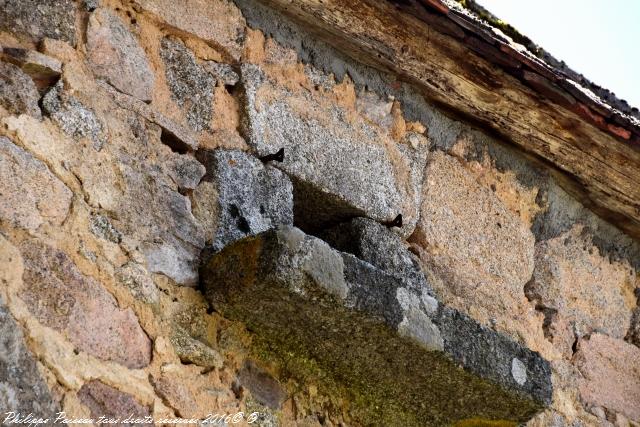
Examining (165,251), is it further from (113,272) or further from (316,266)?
(316,266)

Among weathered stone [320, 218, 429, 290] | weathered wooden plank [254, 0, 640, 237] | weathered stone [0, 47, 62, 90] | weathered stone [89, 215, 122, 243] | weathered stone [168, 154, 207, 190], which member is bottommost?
weathered stone [89, 215, 122, 243]

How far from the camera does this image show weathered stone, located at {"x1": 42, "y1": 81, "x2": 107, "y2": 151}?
2.68 metres

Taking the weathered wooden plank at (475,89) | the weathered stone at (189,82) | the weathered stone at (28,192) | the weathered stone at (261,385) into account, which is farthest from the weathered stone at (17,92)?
the weathered wooden plank at (475,89)

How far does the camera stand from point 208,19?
319cm

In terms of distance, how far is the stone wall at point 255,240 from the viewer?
252 centimetres

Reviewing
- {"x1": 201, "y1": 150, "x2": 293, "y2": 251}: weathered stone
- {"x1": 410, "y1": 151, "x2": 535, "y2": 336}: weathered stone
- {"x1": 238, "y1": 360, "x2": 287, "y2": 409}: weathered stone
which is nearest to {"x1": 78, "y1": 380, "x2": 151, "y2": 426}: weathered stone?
{"x1": 238, "y1": 360, "x2": 287, "y2": 409}: weathered stone

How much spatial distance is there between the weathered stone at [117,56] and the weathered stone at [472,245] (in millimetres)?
999

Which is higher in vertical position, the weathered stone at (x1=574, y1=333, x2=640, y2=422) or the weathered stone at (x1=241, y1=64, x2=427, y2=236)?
the weathered stone at (x1=241, y1=64, x2=427, y2=236)

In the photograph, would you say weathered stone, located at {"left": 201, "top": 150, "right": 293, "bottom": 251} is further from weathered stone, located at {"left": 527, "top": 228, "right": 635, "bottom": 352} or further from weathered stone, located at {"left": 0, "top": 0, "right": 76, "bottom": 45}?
weathered stone, located at {"left": 527, "top": 228, "right": 635, "bottom": 352}

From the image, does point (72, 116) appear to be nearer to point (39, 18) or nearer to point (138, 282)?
point (39, 18)

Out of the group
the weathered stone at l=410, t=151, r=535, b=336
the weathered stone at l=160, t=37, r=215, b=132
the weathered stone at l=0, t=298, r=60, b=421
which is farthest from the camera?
the weathered stone at l=410, t=151, r=535, b=336

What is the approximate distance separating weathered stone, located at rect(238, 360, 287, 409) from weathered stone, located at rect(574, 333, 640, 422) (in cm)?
130

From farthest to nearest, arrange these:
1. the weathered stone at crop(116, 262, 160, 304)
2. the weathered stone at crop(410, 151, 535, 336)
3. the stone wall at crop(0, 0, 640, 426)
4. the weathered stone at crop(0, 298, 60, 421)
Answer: the weathered stone at crop(410, 151, 535, 336)
the weathered stone at crop(116, 262, 160, 304)
the stone wall at crop(0, 0, 640, 426)
the weathered stone at crop(0, 298, 60, 421)

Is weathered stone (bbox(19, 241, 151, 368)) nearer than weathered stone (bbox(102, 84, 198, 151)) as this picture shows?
Yes
